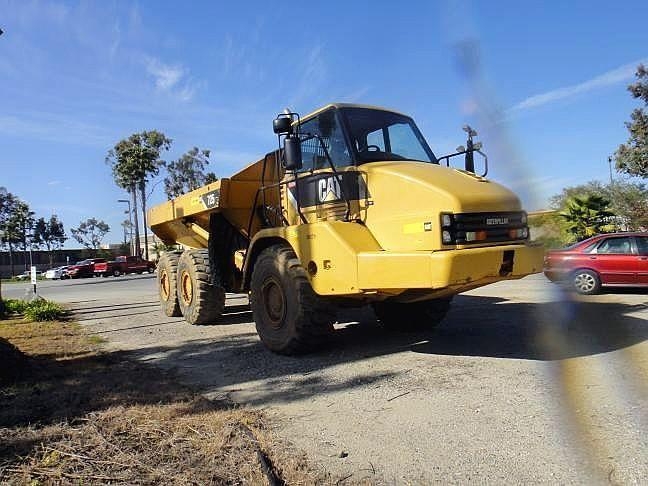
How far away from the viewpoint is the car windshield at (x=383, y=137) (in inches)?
253

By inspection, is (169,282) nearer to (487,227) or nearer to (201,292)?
(201,292)

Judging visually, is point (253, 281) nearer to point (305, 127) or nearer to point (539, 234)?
point (305, 127)

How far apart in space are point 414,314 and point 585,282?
6005 mm

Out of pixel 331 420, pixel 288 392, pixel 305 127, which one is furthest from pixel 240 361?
pixel 305 127

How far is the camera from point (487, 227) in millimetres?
5539

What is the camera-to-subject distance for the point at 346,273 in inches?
224

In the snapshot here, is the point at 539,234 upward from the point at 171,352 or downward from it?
upward

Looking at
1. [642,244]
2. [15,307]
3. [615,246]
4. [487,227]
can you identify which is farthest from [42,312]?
[642,244]

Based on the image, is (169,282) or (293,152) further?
(169,282)

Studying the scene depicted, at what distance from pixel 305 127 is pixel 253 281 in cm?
210

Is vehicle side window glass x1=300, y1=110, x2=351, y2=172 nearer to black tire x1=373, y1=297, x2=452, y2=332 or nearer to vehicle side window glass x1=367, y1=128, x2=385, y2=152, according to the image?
vehicle side window glass x1=367, y1=128, x2=385, y2=152

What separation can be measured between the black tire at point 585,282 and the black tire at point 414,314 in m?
5.21

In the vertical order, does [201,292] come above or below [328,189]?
below

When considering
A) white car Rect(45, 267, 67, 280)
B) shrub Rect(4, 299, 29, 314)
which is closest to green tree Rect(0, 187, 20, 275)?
white car Rect(45, 267, 67, 280)
